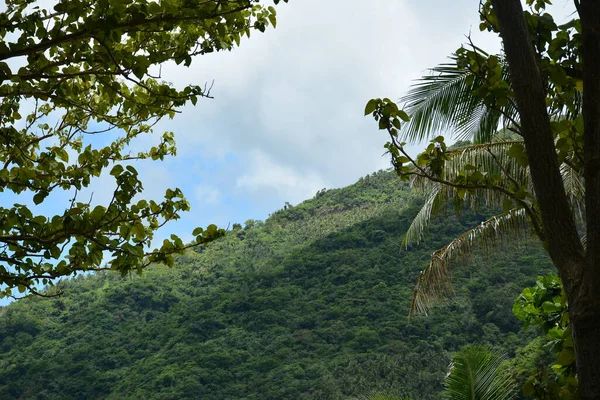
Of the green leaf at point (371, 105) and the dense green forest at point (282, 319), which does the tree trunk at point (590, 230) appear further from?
the dense green forest at point (282, 319)

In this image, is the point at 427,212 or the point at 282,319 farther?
the point at 282,319

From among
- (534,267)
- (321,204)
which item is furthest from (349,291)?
(321,204)

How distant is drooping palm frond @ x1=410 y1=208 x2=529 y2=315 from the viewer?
7.52 m

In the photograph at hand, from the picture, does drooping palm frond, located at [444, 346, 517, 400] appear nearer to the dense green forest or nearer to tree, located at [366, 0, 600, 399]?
tree, located at [366, 0, 600, 399]

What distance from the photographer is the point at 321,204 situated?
4575cm

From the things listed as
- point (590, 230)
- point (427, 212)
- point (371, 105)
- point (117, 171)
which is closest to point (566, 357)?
point (590, 230)

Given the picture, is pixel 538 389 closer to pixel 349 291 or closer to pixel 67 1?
pixel 67 1

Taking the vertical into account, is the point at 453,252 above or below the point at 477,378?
above

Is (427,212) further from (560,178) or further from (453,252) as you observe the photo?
(560,178)

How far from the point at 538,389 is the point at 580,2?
99 cm

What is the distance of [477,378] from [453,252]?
200 centimetres

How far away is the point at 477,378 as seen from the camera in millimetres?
6035

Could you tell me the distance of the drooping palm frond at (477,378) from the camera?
5938 millimetres

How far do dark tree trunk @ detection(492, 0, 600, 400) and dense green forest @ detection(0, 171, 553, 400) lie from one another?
20.8m
